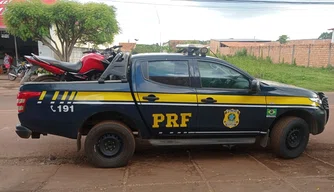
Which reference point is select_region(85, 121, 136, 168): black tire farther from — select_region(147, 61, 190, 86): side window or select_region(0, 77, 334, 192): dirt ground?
select_region(147, 61, 190, 86): side window

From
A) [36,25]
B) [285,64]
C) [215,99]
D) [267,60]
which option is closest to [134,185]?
[215,99]

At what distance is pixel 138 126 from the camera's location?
4.94 metres

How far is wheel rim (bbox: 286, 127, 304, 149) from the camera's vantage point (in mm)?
5359

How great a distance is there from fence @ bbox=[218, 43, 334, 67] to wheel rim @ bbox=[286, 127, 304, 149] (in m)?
20.7

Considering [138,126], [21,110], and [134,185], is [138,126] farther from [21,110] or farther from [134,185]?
[21,110]

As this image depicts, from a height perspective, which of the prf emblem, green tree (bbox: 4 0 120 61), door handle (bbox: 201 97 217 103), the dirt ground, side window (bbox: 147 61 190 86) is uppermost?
green tree (bbox: 4 0 120 61)

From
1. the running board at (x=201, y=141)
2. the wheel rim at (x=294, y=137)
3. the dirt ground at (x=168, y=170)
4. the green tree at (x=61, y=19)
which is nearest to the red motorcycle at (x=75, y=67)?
the dirt ground at (x=168, y=170)

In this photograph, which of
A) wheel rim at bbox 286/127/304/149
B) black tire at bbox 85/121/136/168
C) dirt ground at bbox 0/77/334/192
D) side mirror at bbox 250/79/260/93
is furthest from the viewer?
wheel rim at bbox 286/127/304/149

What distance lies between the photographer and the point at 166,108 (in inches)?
193

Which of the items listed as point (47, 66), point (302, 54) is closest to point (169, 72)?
point (47, 66)

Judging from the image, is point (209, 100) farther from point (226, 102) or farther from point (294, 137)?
point (294, 137)

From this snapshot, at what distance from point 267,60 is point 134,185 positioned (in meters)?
28.5

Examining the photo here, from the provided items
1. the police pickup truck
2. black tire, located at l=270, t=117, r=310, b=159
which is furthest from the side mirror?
black tire, located at l=270, t=117, r=310, b=159

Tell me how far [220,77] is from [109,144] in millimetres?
2021
